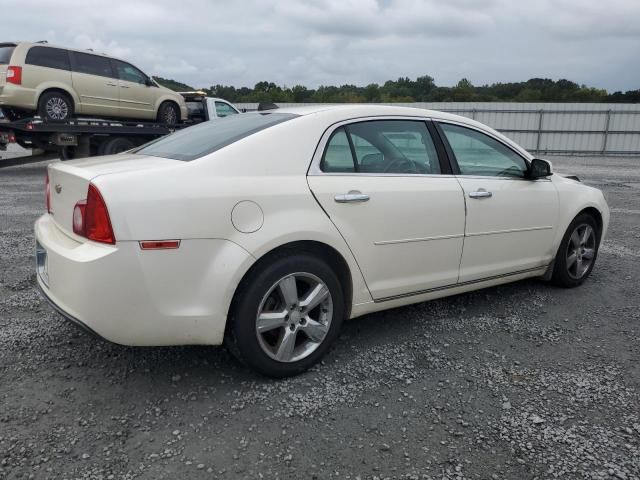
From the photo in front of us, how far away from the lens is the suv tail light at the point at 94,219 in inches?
93.4

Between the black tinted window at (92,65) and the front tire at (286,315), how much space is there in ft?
33.5

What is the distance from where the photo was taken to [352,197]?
9.73ft

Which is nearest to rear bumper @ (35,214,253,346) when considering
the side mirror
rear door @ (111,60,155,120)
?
the side mirror

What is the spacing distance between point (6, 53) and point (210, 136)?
927 centimetres

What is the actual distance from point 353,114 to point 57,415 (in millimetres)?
2335

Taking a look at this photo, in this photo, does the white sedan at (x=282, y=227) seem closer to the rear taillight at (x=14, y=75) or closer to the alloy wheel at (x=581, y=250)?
the alloy wheel at (x=581, y=250)

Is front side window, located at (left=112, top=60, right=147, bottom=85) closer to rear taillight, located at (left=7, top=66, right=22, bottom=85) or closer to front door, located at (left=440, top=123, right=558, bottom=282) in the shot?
rear taillight, located at (left=7, top=66, right=22, bottom=85)

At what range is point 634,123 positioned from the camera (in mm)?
21781

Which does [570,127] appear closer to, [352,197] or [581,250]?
[581,250]

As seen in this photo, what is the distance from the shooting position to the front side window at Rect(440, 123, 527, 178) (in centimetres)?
368

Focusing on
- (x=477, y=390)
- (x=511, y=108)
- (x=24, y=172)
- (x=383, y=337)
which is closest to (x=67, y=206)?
(x=383, y=337)

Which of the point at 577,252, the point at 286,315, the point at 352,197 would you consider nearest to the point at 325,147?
the point at 352,197

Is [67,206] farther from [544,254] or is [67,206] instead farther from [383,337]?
[544,254]

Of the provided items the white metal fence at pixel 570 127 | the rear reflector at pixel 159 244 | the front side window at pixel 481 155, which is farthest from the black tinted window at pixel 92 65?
the white metal fence at pixel 570 127
